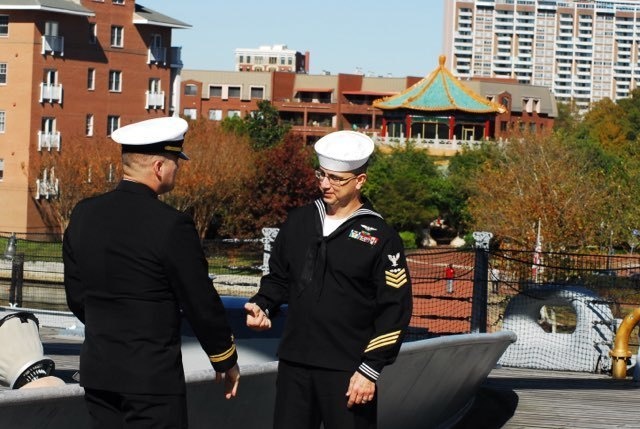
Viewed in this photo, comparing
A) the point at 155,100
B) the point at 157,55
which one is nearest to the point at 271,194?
the point at 155,100

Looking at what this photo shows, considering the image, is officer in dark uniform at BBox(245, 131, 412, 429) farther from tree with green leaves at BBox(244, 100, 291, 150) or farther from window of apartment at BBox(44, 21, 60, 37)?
tree with green leaves at BBox(244, 100, 291, 150)

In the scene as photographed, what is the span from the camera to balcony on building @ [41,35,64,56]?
6969cm

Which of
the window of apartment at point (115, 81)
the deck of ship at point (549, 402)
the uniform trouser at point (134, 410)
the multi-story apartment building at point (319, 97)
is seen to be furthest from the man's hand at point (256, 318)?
the multi-story apartment building at point (319, 97)

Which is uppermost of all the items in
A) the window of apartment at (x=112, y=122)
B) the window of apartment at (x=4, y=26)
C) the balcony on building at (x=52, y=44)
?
the window of apartment at (x=4, y=26)

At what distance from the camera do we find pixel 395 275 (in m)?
6.55

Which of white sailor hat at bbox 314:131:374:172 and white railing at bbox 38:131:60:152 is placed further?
white railing at bbox 38:131:60:152

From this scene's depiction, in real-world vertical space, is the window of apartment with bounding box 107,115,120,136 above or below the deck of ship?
above

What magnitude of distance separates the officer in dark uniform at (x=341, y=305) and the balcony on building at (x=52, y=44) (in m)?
64.7

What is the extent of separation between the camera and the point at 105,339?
5.76 metres

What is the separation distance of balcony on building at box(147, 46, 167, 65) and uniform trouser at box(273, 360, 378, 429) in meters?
71.8

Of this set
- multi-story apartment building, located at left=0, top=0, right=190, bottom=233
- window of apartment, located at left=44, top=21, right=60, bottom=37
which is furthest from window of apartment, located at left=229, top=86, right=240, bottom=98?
window of apartment, located at left=44, top=21, right=60, bottom=37

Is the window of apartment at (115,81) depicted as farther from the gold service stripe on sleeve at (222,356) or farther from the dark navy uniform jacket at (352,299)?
the gold service stripe on sleeve at (222,356)

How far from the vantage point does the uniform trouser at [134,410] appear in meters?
5.70

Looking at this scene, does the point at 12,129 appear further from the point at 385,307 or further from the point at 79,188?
the point at 385,307
